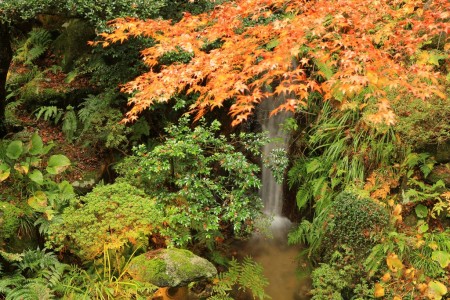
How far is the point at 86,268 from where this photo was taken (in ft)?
19.5

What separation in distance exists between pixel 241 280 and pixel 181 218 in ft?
5.13

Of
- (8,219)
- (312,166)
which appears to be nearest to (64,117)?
(8,219)

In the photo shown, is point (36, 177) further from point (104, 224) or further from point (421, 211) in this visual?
point (421, 211)

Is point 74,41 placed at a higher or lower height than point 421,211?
higher

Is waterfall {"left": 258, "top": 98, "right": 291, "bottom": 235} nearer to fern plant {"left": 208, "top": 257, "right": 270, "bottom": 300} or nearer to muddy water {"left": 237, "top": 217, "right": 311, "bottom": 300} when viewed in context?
muddy water {"left": 237, "top": 217, "right": 311, "bottom": 300}

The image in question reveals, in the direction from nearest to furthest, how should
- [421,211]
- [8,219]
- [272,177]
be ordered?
[8,219], [421,211], [272,177]

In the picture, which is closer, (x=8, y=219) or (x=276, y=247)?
(x=8, y=219)

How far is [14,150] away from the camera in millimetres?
6160

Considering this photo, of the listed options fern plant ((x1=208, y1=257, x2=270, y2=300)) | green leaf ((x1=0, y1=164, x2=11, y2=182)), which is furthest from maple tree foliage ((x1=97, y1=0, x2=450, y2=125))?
fern plant ((x1=208, y1=257, x2=270, y2=300))

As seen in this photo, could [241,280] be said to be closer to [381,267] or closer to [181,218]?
[181,218]

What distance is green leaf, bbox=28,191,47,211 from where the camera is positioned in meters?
6.00

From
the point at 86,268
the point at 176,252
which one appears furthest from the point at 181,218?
the point at 86,268

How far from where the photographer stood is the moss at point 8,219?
219 inches

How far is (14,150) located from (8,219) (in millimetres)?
A: 1027
